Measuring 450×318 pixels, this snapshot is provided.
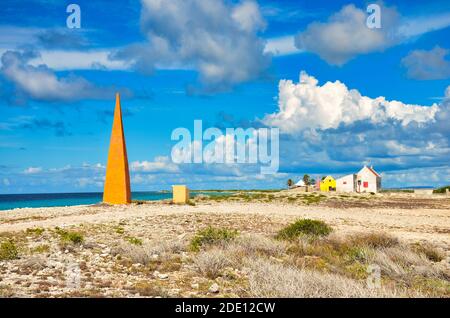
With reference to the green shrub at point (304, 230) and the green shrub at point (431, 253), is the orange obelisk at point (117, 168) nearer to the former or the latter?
the green shrub at point (304, 230)

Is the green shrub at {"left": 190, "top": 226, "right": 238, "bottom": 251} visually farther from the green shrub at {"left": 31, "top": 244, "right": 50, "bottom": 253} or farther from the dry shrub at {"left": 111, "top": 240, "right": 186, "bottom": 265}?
the green shrub at {"left": 31, "top": 244, "right": 50, "bottom": 253}

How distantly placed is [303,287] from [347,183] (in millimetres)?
72178

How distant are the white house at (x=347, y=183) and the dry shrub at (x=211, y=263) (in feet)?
227

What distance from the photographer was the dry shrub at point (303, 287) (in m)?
7.54

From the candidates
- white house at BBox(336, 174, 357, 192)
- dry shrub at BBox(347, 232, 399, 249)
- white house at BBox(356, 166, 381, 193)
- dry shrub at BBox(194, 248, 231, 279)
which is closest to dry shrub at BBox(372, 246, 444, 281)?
dry shrub at BBox(347, 232, 399, 249)

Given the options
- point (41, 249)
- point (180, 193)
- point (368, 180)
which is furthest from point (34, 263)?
point (368, 180)

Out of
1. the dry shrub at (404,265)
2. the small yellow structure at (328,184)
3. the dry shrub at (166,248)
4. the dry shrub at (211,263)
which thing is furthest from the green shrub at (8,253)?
the small yellow structure at (328,184)

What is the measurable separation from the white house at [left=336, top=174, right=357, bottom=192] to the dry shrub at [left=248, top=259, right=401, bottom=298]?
2774 inches

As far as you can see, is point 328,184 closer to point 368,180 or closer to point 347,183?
point 347,183

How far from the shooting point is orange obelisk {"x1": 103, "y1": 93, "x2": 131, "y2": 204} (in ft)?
112

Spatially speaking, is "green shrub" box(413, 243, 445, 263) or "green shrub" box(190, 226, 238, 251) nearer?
"green shrub" box(413, 243, 445, 263)

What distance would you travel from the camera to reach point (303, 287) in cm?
780
